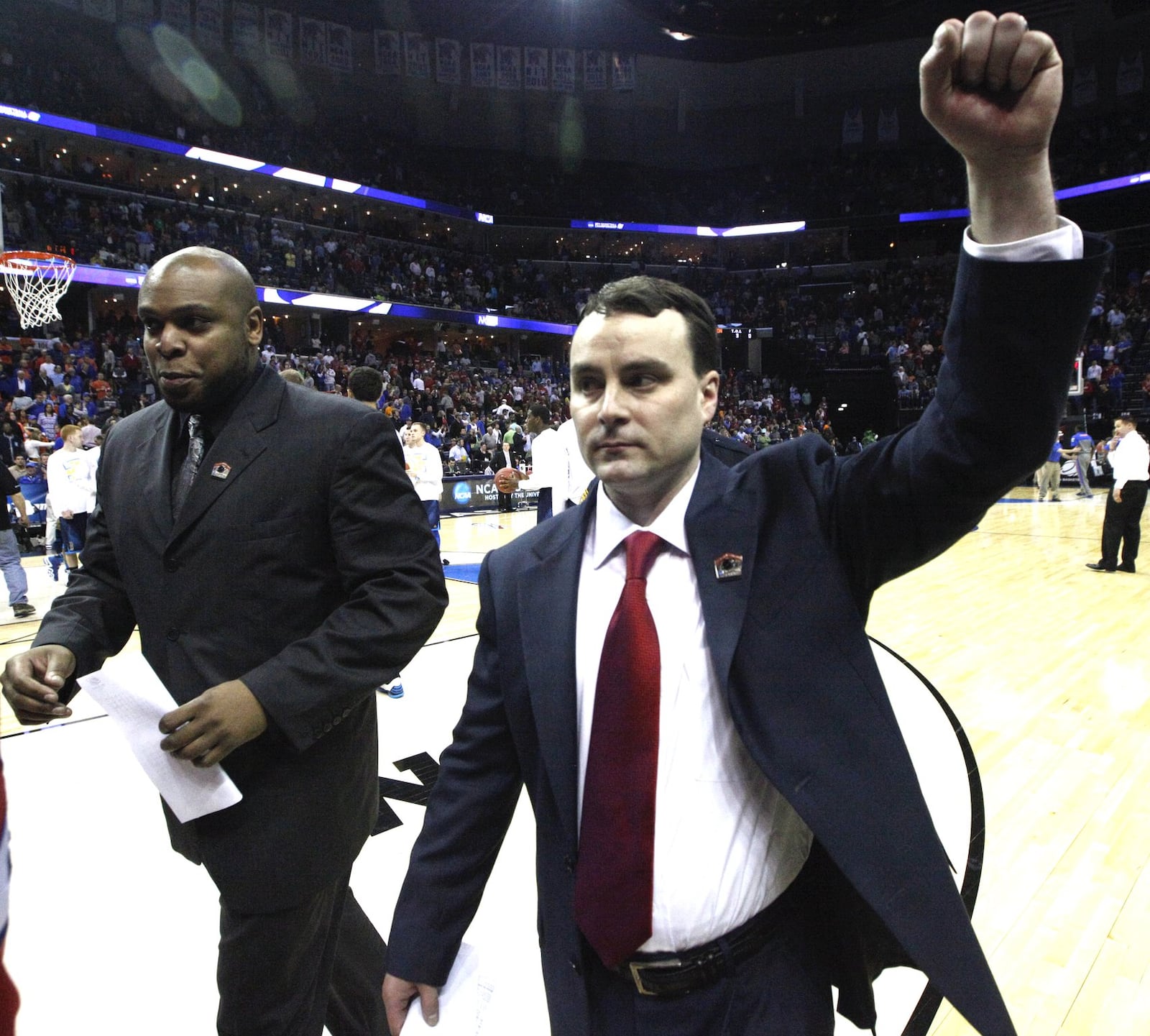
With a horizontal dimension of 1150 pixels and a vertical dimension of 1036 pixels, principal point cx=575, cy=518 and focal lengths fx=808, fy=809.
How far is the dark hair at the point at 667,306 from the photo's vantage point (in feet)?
4.11

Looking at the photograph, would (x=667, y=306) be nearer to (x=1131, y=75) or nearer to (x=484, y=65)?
(x=484, y=65)

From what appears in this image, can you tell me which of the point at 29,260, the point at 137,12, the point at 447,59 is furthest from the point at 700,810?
the point at 447,59

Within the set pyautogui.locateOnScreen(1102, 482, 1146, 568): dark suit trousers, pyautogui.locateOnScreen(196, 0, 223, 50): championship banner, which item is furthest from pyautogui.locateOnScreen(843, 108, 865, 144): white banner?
pyautogui.locateOnScreen(1102, 482, 1146, 568): dark suit trousers

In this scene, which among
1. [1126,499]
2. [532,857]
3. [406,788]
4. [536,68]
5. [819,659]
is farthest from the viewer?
[536,68]

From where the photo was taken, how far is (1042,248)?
3.10ft

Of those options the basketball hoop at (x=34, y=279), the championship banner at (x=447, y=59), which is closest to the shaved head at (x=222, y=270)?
the basketball hoop at (x=34, y=279)

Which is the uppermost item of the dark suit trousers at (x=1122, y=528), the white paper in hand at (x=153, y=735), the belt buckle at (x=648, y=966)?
the white paper in hand at (x=153, y=735)

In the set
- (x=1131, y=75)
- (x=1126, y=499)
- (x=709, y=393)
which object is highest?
(x=1131, y=75)

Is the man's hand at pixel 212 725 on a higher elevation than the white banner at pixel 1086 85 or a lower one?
lower

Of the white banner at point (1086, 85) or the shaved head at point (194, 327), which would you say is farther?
the white banner at point (1086, 85)

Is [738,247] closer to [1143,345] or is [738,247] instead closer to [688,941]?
[1143,345]

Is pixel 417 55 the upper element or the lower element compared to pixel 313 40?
upper

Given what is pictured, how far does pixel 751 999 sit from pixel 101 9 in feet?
89.6

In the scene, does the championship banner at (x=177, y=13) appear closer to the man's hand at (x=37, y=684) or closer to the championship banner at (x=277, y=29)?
the championship banner at (x=277, y=29)
